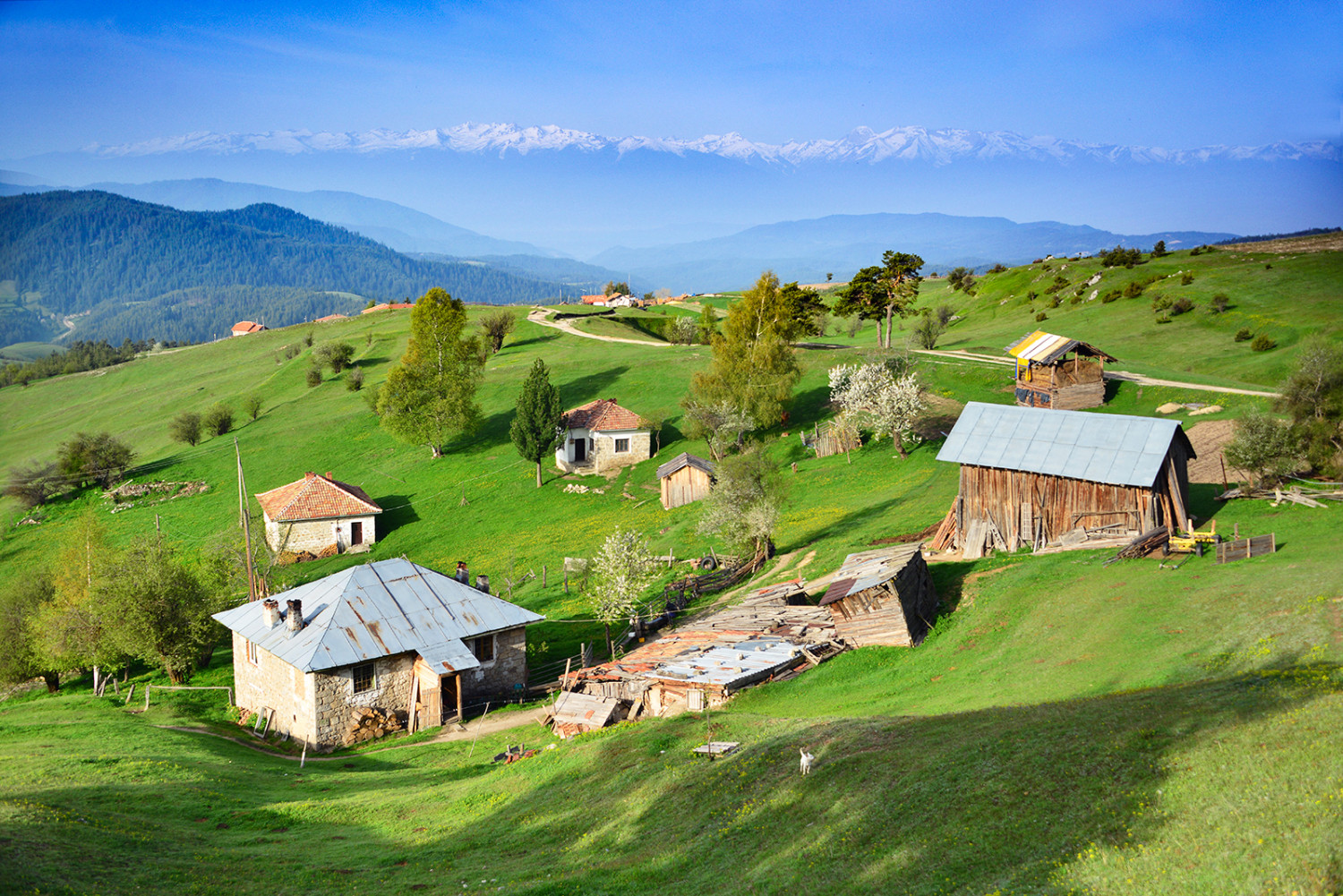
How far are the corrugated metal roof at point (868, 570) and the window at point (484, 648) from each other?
46.4ft

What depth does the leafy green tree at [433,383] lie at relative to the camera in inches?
2869

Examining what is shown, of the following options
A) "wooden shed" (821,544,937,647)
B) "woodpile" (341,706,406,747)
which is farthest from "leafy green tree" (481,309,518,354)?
"wooden shed" (821,544,937,647)

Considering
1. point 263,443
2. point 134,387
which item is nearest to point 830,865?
point 263,443

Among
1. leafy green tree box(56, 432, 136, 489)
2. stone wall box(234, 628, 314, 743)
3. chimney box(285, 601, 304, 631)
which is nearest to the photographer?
stone wall box(234, 628, 314, 743)

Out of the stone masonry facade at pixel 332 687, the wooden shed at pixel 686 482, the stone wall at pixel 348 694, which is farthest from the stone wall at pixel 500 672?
the wooden shed at pixel 686 482

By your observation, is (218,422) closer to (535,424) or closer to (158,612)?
(535,424)

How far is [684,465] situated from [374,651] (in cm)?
3034

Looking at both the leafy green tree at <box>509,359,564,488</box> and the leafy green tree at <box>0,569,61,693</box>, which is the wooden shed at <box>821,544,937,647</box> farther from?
the leafy green tree at <box>0,569,61,693</box>

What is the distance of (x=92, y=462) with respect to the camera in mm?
76750

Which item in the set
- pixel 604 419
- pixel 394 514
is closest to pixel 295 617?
pixel 394 514

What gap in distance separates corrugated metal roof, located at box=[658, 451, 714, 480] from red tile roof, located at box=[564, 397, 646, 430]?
8.66 metres

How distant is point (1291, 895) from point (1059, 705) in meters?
9.07

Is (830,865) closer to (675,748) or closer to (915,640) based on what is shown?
(675,748)

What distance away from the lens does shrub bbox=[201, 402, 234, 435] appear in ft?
286
